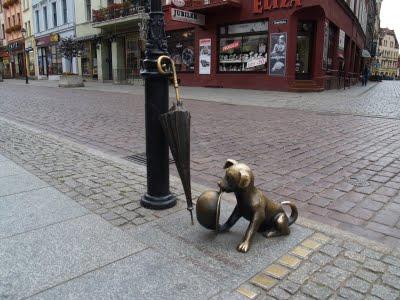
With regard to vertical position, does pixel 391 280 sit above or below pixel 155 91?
below

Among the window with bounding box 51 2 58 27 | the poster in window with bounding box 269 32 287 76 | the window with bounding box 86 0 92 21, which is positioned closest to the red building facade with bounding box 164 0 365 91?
the poster in window with bounding box 269 32 287 76

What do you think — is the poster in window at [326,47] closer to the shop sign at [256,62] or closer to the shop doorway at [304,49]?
the shop doorway at [304,49]

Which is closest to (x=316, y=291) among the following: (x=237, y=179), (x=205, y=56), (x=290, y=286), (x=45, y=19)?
(x=290, y=286)

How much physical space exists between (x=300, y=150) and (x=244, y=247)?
12.1 ft

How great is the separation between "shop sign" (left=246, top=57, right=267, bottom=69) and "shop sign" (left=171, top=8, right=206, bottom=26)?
12.6 feet

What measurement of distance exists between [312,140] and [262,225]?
4307mm

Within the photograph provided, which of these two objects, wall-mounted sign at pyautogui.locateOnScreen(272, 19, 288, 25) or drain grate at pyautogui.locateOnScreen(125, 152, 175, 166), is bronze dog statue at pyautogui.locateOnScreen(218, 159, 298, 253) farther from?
wall-mounted sign at pyautogui.locateOnScreen(272, 19, 288, 25)

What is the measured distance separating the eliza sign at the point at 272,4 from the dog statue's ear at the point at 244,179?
17338mm

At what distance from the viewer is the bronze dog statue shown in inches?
107

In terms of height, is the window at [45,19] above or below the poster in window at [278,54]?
above

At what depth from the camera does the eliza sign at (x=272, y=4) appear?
18203 mm

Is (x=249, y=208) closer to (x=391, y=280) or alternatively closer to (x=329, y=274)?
(x=329, y=274)

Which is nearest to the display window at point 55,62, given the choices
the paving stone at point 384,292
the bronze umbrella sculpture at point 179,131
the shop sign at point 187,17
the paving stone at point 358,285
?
the shop sign at point 187,17

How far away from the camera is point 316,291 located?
7.38 feet
